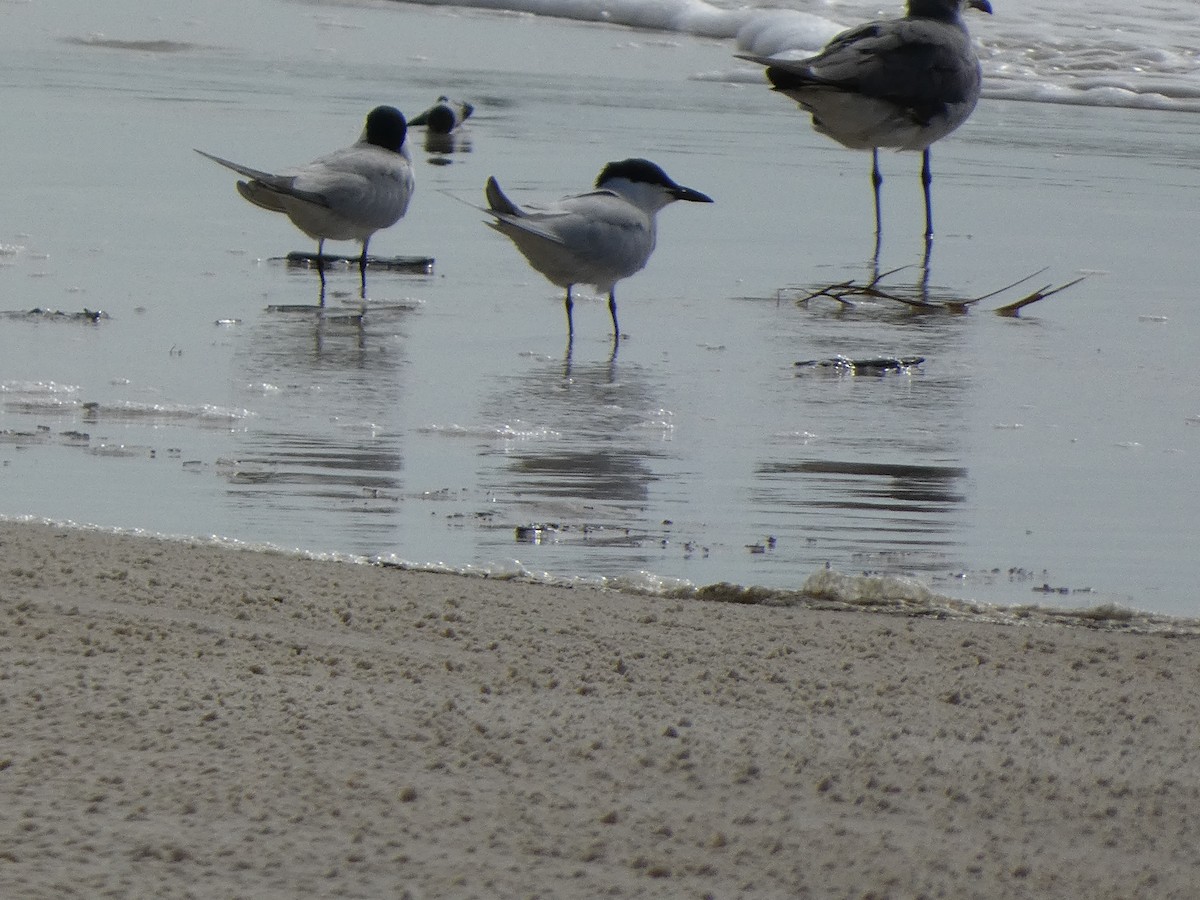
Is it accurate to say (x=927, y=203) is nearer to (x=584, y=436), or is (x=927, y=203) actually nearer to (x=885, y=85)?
(x=885, y=85)

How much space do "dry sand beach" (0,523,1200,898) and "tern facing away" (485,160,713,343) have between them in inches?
123

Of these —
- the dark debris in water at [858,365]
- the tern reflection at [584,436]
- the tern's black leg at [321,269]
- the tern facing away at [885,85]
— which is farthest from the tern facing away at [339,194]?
the tern facing away at [885,85]

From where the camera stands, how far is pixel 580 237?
6504 mm

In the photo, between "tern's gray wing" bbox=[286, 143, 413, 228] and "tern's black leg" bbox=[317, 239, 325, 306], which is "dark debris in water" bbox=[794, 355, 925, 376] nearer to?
"tern's black leg" bbox=[317, 239, 325, 306]

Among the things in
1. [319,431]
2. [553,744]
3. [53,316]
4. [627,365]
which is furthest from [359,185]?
[553,744]

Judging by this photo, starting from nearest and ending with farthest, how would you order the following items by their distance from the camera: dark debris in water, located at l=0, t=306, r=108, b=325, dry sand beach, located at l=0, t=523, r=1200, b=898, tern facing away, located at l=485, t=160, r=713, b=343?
1. dry sand beach, located at l=0, t=523, r=1200, b=898
2. dark debris in water, located at l=0, t=306, r=108, b=325
3. tern facing away, located at l=485, t=160, r=713, b=343

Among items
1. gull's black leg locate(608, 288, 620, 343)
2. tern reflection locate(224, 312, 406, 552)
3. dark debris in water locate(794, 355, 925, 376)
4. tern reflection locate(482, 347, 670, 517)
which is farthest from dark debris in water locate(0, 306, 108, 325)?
dark debris in water locate(794, 355, 925, 376)

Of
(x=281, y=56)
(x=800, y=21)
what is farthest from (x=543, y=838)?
(x=800, y=21)

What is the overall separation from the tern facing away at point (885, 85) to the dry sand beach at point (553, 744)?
6.53 m

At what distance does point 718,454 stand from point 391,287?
273 centimetres

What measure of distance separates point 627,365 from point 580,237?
24.5 inches

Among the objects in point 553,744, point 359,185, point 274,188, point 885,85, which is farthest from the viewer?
point 885,85

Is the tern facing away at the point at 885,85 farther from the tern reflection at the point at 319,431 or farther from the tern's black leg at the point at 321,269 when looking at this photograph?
the tern reflection at the point at 319,431

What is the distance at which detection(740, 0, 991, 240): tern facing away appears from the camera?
31.6ft
